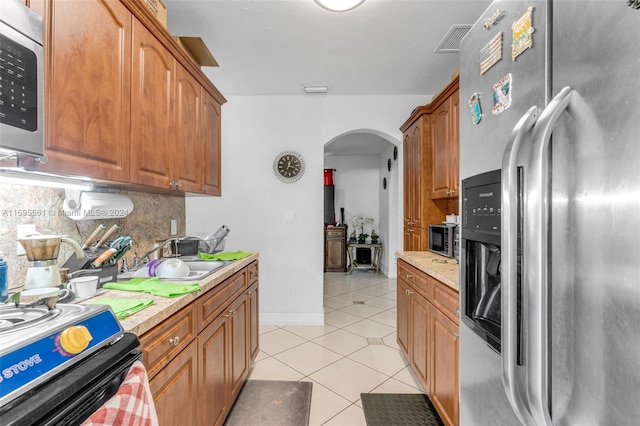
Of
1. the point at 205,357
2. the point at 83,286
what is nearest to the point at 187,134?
the point at 83,286

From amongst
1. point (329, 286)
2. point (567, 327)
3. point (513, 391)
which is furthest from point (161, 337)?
point (329, 286)

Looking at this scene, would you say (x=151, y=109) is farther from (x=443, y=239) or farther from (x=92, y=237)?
(x=443, y=239)

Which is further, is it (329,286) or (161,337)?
(329,286)

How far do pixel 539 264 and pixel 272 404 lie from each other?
1.90m

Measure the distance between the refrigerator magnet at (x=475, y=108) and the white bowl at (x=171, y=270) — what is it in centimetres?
148

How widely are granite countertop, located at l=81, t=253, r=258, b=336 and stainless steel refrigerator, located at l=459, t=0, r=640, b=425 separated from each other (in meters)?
1.01

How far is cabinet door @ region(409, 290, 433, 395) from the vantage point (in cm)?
182

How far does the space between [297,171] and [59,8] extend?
2.42 meters

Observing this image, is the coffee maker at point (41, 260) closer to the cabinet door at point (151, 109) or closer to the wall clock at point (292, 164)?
the cabinet door at point (151, 109)

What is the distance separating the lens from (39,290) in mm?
909

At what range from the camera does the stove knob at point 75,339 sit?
638 millimetres

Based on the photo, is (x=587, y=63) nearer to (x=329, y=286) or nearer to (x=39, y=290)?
(x=39, y=290)

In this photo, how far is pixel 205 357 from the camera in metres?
1.40

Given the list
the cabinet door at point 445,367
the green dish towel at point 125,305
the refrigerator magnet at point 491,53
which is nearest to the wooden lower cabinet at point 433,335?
the cabinet door at point 445,367
